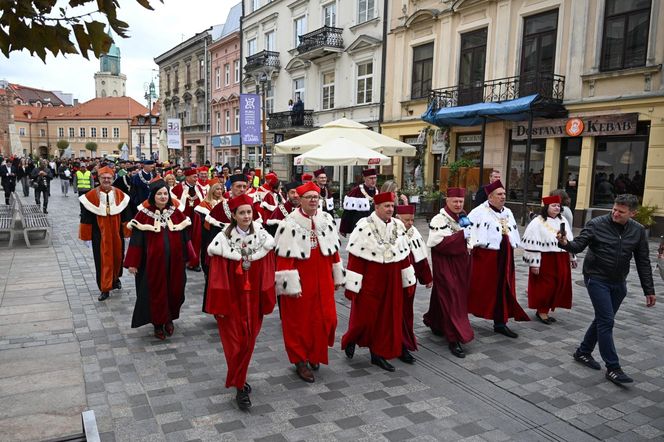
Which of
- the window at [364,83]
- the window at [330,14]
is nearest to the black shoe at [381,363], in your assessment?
the window at [364,83]

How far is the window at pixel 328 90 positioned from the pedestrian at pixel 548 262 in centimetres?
2117

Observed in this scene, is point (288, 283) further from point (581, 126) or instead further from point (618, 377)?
point (581, 126)

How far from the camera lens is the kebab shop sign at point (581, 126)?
14203mm

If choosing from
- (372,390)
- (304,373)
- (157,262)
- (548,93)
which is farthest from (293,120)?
(372,390)

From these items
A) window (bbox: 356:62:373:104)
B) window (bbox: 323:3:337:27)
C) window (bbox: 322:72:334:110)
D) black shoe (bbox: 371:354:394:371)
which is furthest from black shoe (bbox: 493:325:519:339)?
window (bbox: 323:3:337:27)

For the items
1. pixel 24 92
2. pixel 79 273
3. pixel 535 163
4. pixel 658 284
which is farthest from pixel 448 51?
pixel 24 92

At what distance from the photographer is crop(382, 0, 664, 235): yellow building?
14.1 meters

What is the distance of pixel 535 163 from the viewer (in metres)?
17.2

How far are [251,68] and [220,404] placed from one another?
3057cm

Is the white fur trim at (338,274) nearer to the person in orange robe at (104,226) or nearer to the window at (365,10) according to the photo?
the person in orange robe at (104,226)

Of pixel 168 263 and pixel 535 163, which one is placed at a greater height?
pixel 535 163

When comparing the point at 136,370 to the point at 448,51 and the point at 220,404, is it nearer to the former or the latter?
the point at 220,404

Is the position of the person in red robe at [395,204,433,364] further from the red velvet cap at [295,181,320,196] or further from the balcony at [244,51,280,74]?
the balcony at [244,51,280,74]

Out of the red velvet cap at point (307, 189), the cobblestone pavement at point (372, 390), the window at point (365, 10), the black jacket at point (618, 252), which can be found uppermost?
the window at point (365, 10)
